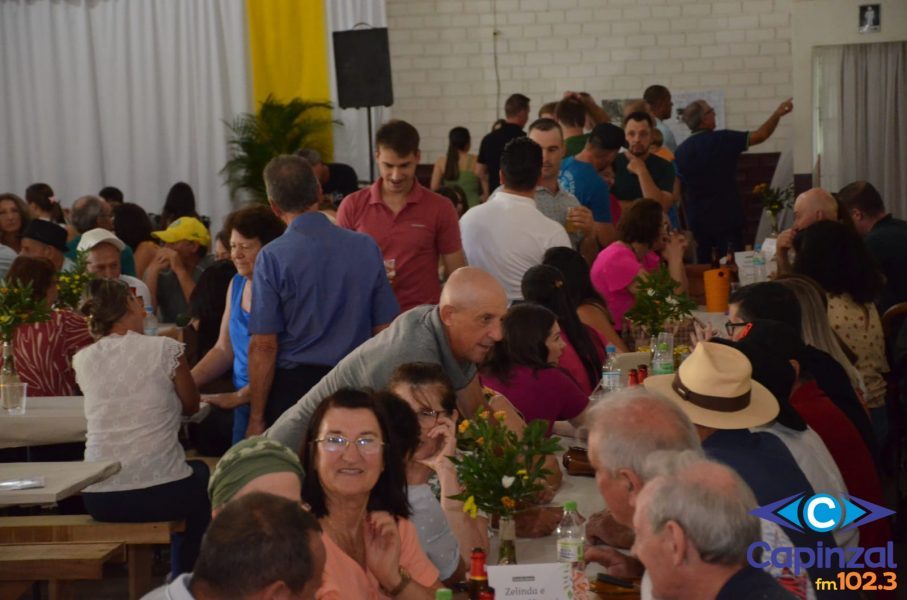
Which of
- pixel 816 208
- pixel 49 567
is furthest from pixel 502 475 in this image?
pixel 816 208

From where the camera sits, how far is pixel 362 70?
40.2 feet

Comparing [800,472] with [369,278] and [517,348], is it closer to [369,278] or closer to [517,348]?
[517,348]

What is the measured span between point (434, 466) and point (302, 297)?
68.5 inches

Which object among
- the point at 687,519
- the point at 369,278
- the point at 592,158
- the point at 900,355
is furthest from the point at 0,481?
the point at 592,158

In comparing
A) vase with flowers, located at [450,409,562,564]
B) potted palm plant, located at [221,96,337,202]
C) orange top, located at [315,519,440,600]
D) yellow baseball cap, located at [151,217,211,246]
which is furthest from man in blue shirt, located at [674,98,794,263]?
orange top, located at [315,519,440,600]

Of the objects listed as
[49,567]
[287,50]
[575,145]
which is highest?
[287,50]

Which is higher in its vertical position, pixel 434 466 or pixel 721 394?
pixel 721 394

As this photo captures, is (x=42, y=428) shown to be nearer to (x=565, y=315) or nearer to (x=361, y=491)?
(x=565, y=315)

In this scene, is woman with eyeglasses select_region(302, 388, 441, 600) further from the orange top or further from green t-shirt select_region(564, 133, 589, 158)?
green t-shirt select_region(564, 133, 589, 158)

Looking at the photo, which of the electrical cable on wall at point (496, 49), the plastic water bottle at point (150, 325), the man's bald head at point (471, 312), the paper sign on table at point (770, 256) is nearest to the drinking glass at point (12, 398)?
the plastic water bottle at point (150, 325)

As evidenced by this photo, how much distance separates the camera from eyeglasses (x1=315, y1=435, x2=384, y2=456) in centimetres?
337

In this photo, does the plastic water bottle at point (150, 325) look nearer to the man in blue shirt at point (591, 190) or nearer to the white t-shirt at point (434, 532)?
the man in blue shirt at point (591, 190)

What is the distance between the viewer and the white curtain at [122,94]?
45.2 ft

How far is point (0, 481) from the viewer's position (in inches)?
202
